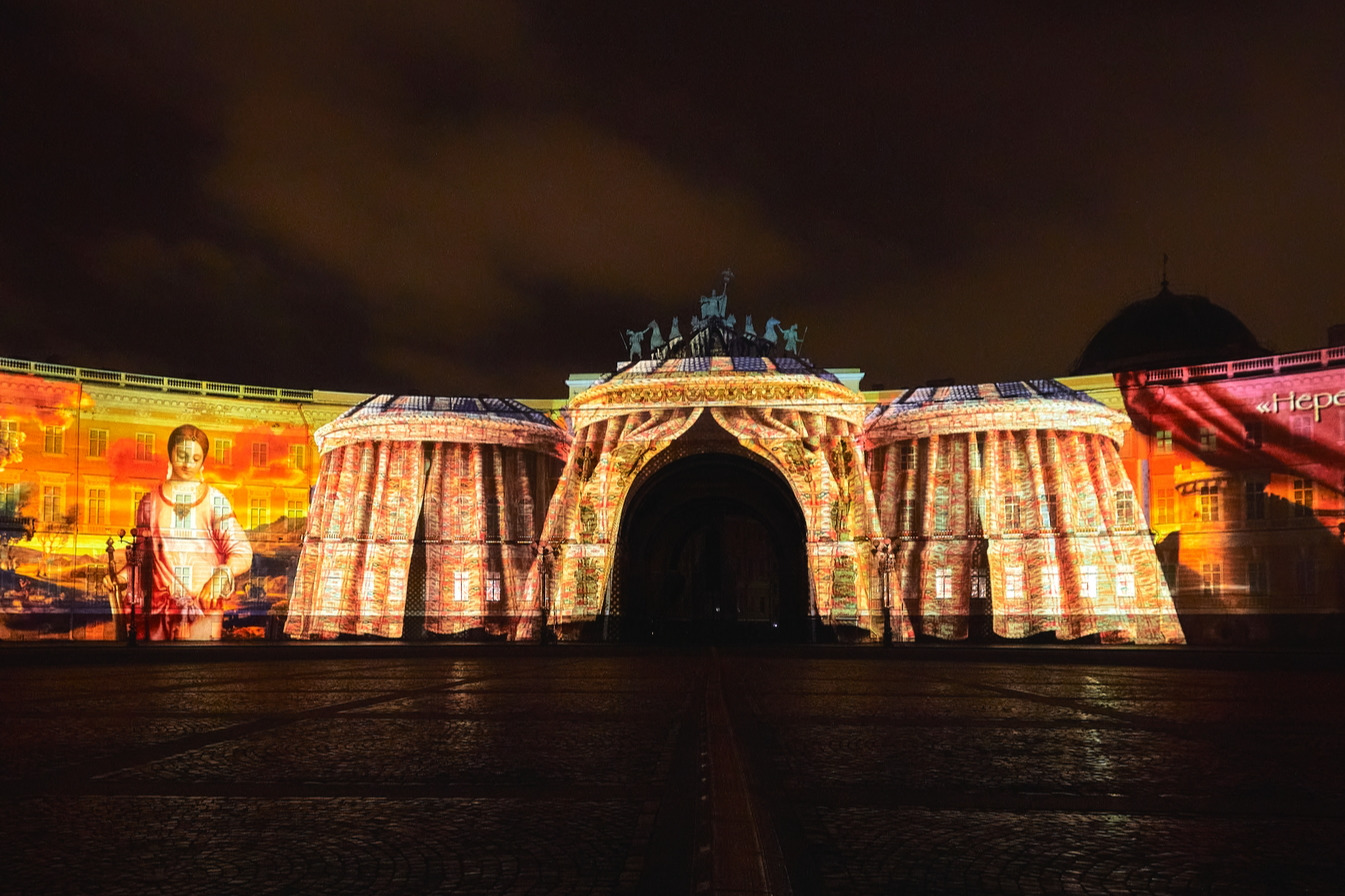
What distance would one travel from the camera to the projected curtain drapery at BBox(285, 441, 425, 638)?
3959 centimetres

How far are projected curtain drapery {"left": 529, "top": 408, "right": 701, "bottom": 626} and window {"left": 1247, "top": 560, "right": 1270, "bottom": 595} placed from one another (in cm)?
1907

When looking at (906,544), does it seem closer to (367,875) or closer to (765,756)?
(765,756)

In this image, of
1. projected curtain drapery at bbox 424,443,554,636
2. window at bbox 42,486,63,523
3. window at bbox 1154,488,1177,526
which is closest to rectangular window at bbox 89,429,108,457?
window at bbox 42,486,63,523

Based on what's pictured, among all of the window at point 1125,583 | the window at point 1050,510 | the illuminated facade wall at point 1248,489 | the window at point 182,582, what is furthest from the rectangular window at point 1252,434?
the window at point 182,582

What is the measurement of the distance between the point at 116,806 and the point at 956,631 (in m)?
33.1

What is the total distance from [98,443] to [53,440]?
1.51m

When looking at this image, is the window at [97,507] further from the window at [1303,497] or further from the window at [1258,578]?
the window at [1303,497]

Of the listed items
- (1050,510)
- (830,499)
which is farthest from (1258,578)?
(830,499)

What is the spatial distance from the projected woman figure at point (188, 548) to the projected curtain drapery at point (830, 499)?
20186 mm

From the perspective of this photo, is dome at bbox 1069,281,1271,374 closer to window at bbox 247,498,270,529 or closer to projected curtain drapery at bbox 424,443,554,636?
projected curtain drapery at bbox 424,443,554,636

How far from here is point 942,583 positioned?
38.2 metres

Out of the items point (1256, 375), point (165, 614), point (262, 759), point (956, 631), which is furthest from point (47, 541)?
point (1256, 375)

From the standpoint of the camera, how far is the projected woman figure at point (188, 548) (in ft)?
142

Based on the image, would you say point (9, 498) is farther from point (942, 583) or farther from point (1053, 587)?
point (1053, 587)
